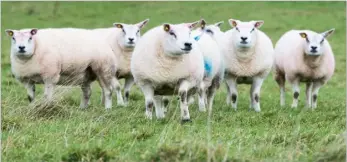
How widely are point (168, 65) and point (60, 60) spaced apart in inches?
108

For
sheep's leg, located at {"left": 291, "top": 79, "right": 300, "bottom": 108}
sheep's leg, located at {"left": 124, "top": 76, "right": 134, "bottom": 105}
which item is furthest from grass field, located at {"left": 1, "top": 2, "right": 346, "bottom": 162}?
sheep's leg, located at {"left": 291, "top": 79, "right": 300, "bottom": 108}

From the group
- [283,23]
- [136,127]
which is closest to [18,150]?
[136,127]

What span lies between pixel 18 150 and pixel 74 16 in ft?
86.4

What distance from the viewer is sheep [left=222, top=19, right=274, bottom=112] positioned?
12219 millimetres

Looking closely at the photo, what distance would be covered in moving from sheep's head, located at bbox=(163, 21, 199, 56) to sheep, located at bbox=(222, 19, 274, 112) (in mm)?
2550

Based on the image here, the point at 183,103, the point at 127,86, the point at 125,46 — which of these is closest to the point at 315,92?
the point at 127,86

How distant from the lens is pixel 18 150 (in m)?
6.93

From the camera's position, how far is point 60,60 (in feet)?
38.6

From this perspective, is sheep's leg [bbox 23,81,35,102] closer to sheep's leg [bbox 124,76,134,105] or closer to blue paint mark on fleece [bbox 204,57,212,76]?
sheep's leg [bbox 124,76,134,105]

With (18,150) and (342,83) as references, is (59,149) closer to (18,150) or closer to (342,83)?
(18,150)

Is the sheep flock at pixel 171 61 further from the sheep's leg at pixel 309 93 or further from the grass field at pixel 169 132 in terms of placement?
the grass field at pixel 169 132

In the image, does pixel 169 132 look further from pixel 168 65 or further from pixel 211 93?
pixel 211 93

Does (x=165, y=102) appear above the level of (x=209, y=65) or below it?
below

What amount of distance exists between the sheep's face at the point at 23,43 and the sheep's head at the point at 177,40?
267 centimetres
